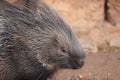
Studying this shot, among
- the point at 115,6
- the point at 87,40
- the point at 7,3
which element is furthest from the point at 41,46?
the point at 115,6

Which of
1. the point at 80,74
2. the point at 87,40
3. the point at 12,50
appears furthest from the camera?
the point at 87,40

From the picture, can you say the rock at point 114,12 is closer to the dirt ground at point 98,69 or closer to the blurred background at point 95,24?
the blurred background at point 95,24


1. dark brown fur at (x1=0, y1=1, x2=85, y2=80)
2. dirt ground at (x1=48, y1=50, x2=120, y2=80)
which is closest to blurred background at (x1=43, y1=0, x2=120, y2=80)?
dirt ground at (x1=48, y1=50, x2=120, y2=80)

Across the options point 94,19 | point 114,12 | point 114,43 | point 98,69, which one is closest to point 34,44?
point 98,69

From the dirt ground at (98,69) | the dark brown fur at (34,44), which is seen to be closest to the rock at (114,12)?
the dirt ground at (98,69)

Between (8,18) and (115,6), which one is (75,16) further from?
(8,18)

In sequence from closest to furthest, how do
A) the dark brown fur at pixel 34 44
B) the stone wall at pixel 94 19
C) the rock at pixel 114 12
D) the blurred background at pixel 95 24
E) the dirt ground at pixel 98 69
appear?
the dark brown fur at pixel 34 44 → the dirt ground at pixel 98 69 → the blurred background at pixel 95 24 → the stone wall at pixel 94 19 → the rock at pixel 114 12
